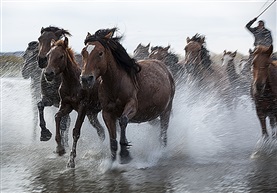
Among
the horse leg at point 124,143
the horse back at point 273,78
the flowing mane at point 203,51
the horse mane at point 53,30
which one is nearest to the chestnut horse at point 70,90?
the horse leg at point 124,143

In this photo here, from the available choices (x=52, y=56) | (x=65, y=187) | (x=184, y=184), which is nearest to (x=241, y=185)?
(x=184, y=184)

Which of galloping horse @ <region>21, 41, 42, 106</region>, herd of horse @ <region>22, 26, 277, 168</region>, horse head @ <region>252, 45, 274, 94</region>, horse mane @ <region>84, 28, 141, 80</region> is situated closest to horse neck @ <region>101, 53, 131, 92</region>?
herd of horse @ <region>22, 26, 277, 168</region>

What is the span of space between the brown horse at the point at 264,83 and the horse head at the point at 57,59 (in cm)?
285

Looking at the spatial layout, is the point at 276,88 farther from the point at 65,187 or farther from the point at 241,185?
the point at 65,187

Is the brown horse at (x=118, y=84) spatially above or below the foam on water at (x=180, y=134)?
above

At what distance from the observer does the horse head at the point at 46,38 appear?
9000mm

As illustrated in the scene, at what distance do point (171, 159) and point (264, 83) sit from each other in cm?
181

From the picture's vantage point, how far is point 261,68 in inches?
336

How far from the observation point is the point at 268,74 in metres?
8.61

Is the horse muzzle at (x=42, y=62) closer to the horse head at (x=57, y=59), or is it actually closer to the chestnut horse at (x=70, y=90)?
the chestnut horse at (x=70, y=90)

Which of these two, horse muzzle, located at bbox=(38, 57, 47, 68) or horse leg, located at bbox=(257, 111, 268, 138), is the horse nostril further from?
horse leg, located at bbox=(257, 111, 268, 138)

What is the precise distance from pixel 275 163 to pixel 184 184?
1720 mm

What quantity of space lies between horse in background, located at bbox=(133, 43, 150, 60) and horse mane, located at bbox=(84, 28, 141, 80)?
8155mm

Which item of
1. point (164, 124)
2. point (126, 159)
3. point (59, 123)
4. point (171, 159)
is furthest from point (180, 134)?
point (126, 159)
